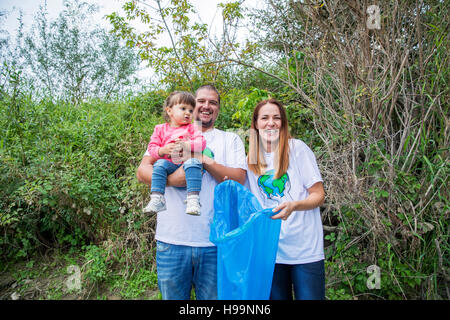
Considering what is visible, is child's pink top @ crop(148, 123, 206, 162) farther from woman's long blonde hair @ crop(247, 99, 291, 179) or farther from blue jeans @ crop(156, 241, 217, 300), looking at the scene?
blue jeans @ crop(156, 241, 217, 300)

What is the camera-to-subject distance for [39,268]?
119 inches

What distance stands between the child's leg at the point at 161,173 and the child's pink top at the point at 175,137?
63 millimetres

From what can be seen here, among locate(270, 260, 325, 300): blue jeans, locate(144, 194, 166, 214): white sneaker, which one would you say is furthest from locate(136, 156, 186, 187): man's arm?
locate(270, 260, 325, 300): blue jeans

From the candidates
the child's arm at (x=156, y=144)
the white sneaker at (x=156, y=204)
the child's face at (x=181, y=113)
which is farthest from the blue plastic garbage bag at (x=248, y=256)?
the child's face at (x=181, y=113)

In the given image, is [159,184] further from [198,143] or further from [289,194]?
[289,194]

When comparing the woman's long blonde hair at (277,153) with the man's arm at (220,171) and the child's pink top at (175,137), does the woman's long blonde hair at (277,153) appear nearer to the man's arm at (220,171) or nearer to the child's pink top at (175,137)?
the man's arm at (220,171)

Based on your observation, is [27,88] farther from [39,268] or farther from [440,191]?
[440,191]

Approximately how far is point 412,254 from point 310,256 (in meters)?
1.51

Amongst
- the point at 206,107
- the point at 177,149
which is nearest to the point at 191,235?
the point at 177,149

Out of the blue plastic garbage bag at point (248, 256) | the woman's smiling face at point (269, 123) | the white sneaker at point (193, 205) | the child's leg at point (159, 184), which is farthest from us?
the woman's smiling face at point (269, 123)

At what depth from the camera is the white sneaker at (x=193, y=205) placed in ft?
4.61

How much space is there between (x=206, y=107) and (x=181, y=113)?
0.67 ft

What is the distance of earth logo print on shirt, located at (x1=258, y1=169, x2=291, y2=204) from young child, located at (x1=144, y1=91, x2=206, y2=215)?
38cm

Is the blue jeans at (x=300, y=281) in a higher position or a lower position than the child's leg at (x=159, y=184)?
lower
